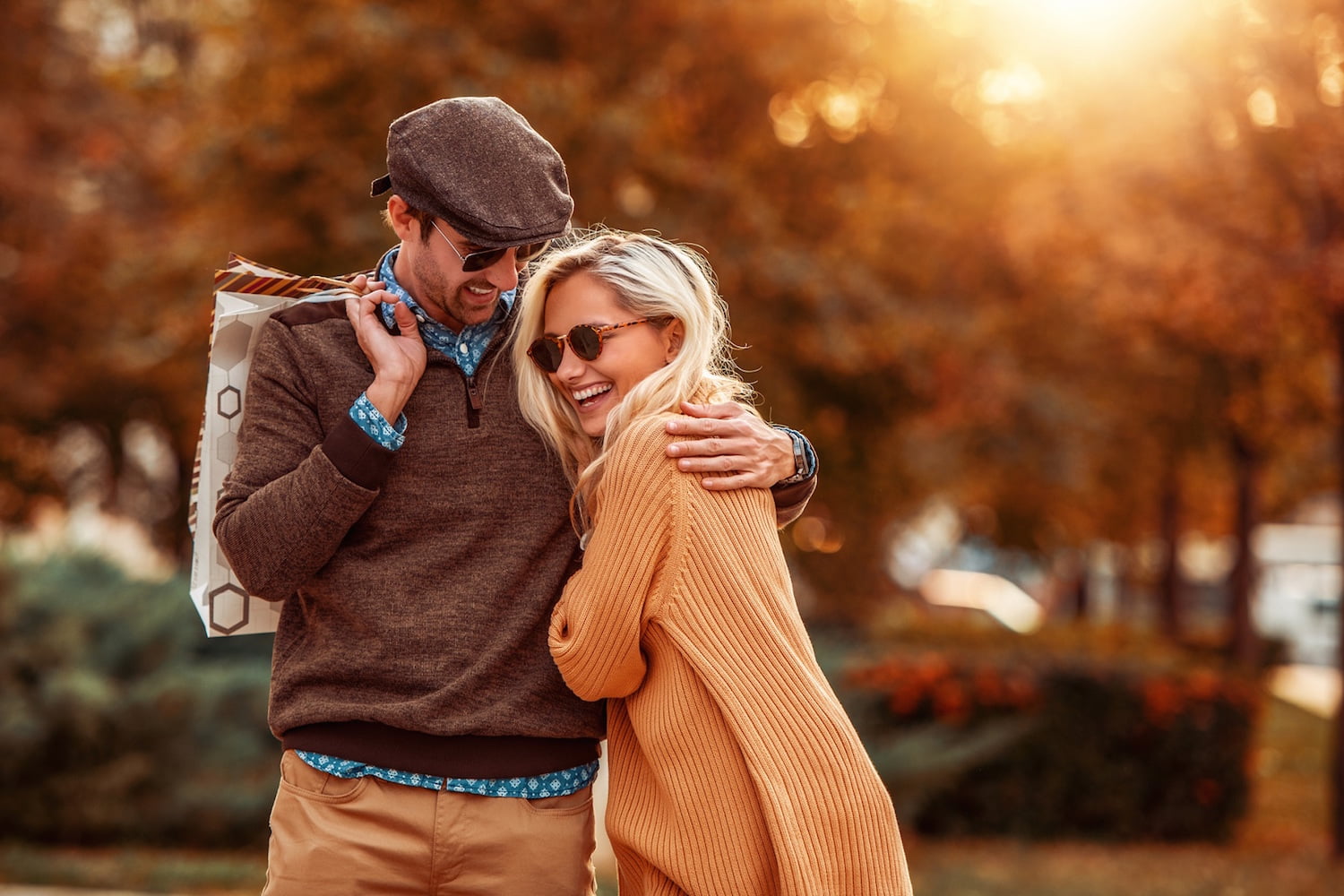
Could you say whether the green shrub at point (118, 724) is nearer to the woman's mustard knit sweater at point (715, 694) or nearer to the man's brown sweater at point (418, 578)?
the man's brown sweater at point (418, 578)

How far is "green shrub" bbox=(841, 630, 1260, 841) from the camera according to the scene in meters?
9.53

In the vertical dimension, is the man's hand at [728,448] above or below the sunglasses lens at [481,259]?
below

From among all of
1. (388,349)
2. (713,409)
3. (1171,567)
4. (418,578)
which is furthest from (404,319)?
(1171,567)

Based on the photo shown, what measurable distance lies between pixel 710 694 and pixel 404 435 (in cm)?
69

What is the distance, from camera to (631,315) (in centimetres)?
246

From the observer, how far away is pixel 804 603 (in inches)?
516

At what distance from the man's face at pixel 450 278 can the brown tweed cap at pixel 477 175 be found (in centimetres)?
6

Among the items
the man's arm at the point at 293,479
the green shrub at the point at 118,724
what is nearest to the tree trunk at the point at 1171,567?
the green shrub at the point at 118,724

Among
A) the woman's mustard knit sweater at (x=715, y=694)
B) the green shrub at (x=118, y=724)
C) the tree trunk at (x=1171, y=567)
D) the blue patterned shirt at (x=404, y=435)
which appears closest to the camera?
the woman's mustard knit sweater at (x=715, y=694)

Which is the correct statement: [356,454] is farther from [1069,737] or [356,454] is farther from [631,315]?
[1069,737]

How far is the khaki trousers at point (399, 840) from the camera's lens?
2.36 metres

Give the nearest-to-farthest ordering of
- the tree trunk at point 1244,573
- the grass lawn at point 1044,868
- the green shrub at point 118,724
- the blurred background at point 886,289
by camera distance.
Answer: the grass lawn at point 1044,868 < the green shrub at point 118,724 < the blurred background at point 886,289 < the tree trunk at point 1244,573

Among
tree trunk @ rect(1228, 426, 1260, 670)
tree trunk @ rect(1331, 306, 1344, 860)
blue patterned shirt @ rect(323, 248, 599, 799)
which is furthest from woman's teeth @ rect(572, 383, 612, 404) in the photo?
tree trunk @ rect(1228, 426, 1260, 670)

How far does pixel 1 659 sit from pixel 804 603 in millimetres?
7391
